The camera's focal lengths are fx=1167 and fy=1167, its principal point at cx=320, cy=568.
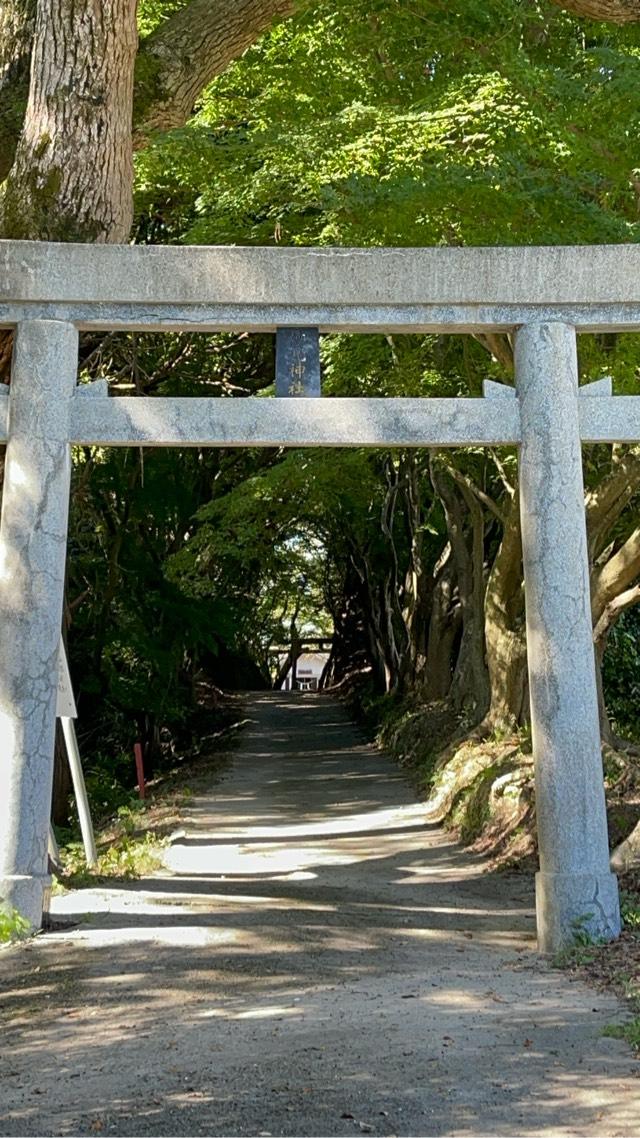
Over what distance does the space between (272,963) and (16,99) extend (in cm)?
659

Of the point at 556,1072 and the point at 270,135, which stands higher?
the point at 270,135

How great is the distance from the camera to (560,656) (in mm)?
7414

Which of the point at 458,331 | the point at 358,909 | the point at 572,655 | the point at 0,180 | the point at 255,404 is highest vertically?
the point at 0,180

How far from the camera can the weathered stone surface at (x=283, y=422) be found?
7570mm

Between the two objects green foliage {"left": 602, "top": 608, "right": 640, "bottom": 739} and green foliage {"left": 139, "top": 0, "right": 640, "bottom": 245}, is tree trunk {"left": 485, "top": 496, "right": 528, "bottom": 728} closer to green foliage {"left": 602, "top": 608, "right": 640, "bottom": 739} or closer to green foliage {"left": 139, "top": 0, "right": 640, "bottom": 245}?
green foliage {"left": 139, "top": 0, "right": 640, "bottom": 245}

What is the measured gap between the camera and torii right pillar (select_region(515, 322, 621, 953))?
23.8 ft

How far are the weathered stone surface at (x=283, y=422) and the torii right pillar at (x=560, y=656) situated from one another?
460mm

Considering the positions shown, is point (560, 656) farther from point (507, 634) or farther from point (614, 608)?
point (507, 634)

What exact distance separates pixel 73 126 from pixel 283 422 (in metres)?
2.50

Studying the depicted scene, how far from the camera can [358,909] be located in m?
8.68

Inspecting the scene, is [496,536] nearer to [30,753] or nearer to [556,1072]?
[30,753]

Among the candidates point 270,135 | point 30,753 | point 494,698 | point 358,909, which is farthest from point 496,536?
point 30,753

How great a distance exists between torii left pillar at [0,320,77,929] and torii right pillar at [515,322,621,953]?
3.06 meters

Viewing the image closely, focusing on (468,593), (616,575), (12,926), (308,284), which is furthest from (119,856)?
(468,593)
